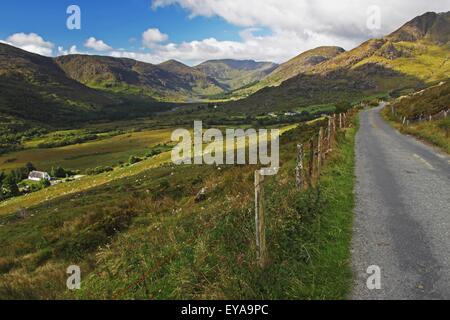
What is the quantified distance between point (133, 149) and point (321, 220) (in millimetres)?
142918

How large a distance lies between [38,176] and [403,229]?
129 m

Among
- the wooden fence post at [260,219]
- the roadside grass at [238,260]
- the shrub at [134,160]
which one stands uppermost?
the wooden fence post at [260,219]

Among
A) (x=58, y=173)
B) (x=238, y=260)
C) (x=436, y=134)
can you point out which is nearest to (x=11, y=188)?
(x=58, y=173)

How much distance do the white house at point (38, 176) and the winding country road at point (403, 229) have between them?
117 metres

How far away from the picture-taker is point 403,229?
10.2 m

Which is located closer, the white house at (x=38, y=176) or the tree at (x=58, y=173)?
the white house at (x=38, y=176)

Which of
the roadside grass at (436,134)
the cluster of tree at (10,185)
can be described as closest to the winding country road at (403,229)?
the roadside grass at (436,134)

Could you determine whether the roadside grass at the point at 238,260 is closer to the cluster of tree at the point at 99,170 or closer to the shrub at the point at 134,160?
the cluster of tree at the point at 99,170

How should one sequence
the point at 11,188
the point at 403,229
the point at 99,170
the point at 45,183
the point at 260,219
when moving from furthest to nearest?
1. the point at 99,170
2. the point at 45,183
3. the point at 11,188
4. the point at 403,229
5. the point at 260,219

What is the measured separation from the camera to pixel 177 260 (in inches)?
336

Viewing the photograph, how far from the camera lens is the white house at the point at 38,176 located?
389ft

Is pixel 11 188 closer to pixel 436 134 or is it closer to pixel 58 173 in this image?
pixel 58 173
